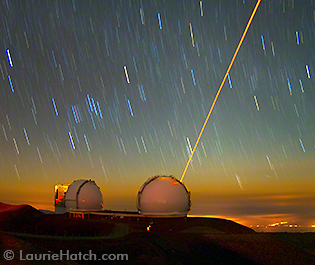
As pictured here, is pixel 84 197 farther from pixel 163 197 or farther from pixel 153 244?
pixel 153 244

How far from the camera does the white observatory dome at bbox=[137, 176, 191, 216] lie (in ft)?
110

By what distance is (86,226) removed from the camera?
93.8 ft

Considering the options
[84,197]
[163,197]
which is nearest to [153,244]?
[163,197]

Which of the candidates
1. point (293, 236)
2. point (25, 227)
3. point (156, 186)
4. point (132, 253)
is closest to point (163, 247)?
point (132, 253)

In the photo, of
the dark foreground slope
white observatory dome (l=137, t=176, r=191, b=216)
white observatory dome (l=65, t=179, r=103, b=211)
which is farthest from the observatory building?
white observatory dome (l=137, t=176, r=191, b=216)

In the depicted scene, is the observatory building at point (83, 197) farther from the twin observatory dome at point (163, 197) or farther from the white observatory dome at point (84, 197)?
the twin observatory dome at point (163, 197)

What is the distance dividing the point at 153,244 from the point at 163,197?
481 inches

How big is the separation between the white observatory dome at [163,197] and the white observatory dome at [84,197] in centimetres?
823

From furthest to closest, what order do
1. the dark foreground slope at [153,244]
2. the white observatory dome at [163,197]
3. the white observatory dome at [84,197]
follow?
the white observatory dome at [84,197] → the white observatory dome at [163,197] → the dark foreground slope at [153,244]

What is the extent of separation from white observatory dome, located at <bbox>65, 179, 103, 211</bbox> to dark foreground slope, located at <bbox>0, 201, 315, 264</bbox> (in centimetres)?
719

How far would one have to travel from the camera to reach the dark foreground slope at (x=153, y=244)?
1912 centimetres

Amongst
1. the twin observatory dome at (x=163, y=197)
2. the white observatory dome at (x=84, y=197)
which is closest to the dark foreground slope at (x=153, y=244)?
the twin observatory dome at (x=163, y=197)

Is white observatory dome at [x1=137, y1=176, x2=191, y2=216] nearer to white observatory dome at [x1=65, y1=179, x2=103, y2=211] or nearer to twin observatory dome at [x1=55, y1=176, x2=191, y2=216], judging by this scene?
twin observatory dome at [x1=55, y1=176, x2=191, y2=216]

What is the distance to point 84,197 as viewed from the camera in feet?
131
